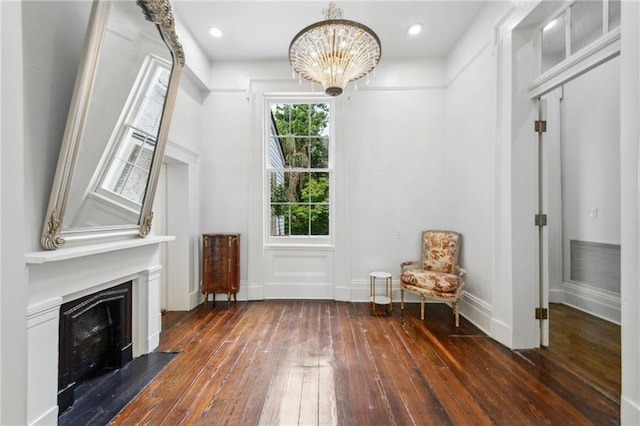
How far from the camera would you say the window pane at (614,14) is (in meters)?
1.80

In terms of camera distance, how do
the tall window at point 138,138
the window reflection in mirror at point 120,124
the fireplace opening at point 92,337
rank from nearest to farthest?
the window reflection in mirror at point 120,124 → the fireplace opening at point 92,337 → the tall window at point 138,138

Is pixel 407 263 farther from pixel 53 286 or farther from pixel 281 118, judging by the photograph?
pixel 53 286

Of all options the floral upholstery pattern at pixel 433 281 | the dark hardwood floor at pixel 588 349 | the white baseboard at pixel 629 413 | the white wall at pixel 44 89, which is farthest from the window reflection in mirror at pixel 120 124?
the dark hardwood floor at pixel 588 349

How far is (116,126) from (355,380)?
2.43 m

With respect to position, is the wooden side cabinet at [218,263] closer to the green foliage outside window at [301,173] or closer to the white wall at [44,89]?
the green foliage outside window at [301,173]

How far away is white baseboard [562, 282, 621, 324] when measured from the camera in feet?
10.1

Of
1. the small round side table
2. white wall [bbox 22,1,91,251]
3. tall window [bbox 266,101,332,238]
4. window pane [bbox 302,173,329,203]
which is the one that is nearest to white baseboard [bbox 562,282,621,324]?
the small round side table

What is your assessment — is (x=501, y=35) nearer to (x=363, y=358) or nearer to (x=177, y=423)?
(x=363, y=358)

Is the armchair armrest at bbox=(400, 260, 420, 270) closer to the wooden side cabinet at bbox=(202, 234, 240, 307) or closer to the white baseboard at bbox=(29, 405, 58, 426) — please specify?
the wooden side cabinet at bbox=(202, 234, 240, 307)

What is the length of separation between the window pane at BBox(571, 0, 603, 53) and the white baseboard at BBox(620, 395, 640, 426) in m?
2.32

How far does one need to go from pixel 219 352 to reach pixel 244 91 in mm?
3312

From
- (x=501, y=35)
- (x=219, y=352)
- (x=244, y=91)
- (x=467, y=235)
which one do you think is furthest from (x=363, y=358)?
(x=244, y=91)

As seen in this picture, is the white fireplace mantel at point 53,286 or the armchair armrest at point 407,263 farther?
the armchair armrest at point 407,263

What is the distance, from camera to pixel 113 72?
1.70m
